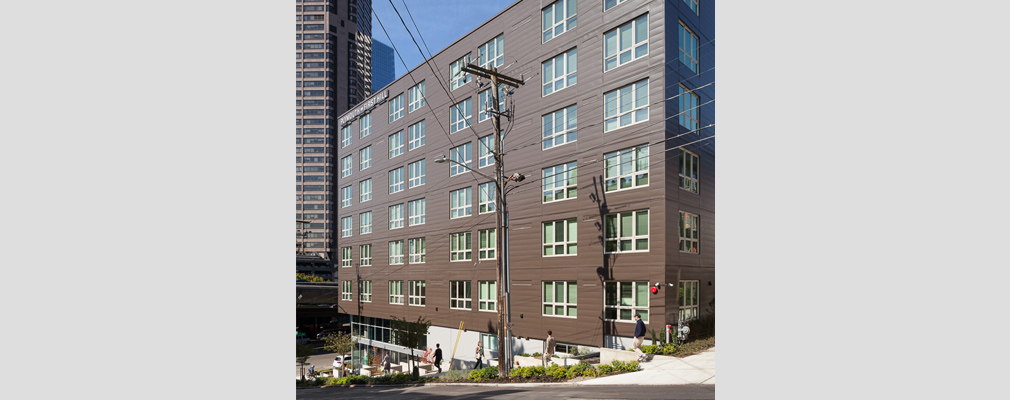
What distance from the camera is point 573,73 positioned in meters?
21.0

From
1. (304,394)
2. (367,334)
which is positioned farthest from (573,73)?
(367,334)

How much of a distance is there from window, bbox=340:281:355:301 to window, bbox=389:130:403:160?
7942 mm

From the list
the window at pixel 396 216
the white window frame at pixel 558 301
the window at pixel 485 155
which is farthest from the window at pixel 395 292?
the white window frame at pixel 558 301

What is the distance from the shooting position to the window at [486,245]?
2558 cm

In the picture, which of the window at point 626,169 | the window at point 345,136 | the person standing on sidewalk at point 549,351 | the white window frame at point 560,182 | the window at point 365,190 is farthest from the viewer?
the window at point 365,190

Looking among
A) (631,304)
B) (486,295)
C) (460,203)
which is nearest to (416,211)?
(460,203)

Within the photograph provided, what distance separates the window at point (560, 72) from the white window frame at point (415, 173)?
10319mm

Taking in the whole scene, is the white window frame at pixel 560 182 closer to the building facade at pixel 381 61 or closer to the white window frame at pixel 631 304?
the white window frame at pixel 631 304

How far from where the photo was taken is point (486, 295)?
25.8 metres

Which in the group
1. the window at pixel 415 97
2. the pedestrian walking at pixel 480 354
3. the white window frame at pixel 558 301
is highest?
the window at pixel 415 97

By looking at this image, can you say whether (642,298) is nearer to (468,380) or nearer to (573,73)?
(468,380)

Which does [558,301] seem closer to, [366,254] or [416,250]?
[416,250]

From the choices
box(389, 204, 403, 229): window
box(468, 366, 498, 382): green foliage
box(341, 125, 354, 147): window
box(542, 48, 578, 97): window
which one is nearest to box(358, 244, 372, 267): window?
box(389, 204, 403, 229): window

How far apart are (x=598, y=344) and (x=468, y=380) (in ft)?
16.5
